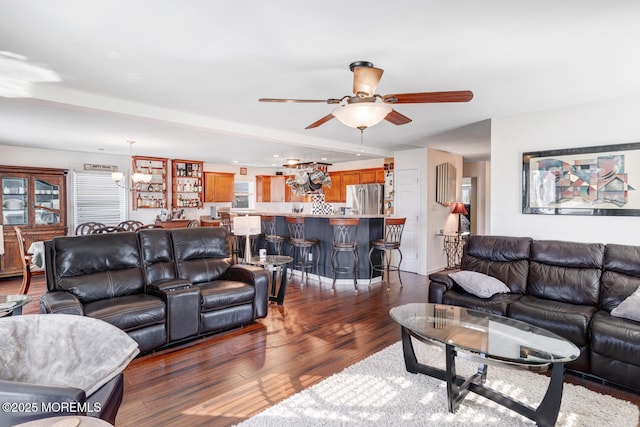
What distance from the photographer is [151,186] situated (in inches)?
308

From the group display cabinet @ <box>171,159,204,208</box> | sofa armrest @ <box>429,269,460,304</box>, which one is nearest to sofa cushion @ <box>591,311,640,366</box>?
sofa armrest @ <box>429,269,460,304</box>

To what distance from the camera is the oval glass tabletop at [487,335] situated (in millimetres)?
2037

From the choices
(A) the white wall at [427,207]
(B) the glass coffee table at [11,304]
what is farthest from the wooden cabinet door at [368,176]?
(B) the glass coffee table at [11,304]

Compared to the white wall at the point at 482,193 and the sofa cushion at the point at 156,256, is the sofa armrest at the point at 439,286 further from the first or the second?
the white wall at the point at 482,193

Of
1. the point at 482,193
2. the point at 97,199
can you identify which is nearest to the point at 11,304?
the point at 97,199

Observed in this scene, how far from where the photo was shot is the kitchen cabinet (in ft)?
28.8

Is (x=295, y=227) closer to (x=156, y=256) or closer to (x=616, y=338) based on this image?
(x=156, y=256)

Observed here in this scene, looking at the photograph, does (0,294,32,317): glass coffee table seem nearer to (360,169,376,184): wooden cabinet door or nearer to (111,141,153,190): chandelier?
(111,141,153,190): chandelier

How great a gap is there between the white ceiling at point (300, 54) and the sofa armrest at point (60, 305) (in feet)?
6.08

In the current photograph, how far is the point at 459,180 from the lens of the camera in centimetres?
728

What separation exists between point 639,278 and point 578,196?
1.08m

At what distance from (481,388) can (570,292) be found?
160 cm

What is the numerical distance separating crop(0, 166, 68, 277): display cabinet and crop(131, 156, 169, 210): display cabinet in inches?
55.5

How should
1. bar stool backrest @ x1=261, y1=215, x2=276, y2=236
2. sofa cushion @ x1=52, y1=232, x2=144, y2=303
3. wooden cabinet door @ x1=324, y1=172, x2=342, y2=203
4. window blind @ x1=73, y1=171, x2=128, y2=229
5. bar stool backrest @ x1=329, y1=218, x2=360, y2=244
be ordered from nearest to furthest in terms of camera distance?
sofa cushion @ x1=52, y1=232, x2=144, y2=303
bar stool backrest @ x1=329, y1=218, x2=360, y2=244
bar stool backrest @ x1=261, y1=215, x2=276, y2=236
window blind @ x1=73, y1=171, x2=128, y2=229
wooden cabinet door @ x1=324, y1=172, x2=342, y2=203
